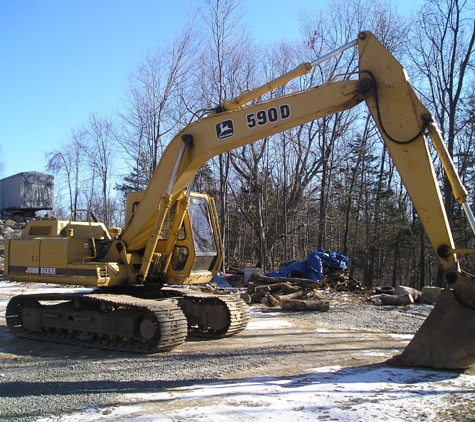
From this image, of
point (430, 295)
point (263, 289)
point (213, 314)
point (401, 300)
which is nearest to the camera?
point (213, 314)

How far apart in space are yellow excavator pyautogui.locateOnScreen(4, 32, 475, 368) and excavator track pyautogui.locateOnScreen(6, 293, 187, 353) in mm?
20

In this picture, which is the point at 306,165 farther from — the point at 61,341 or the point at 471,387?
the point at 471,387

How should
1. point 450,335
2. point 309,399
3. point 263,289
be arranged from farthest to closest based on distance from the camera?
point 263,289 < point 450,335 < point 309,399

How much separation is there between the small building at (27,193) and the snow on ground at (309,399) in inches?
1006

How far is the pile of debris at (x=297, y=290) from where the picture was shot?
12.8 m

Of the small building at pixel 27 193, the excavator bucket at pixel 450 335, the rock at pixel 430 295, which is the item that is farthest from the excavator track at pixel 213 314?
the small building at pixel 27 193

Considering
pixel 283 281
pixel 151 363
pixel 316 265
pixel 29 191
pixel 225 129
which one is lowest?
pixel 151 363

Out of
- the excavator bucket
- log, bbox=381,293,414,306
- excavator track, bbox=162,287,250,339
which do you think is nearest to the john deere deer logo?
excavator track, bbox=162,287,250,339

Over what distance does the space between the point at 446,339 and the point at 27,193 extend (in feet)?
88.5

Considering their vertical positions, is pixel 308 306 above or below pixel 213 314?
below

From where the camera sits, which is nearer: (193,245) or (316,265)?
(193,245)

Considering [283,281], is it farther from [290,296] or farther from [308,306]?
[308,306]

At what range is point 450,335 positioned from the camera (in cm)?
613

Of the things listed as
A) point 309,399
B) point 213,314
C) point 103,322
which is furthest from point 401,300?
point 309,399
